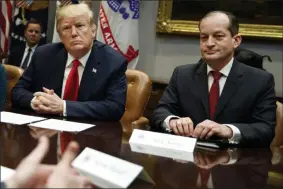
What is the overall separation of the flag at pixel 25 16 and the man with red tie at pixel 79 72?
2893 millimetres

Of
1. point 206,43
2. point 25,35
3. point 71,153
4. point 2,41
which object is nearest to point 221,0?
point 206,43

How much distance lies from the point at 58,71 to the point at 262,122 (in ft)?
3.93

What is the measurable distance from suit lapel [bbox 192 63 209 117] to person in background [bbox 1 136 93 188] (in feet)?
4.55

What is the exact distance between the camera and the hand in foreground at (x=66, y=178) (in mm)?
574

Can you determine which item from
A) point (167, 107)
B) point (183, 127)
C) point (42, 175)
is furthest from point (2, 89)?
point (42, 175)

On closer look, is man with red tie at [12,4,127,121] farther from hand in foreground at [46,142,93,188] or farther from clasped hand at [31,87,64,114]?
hand in foreground at [46,142,93,188]

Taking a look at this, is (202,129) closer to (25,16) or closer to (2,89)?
(2,89)

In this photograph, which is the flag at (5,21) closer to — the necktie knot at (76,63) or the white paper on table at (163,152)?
the necktie knot at (76,63)

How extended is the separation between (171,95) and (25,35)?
352 centimetres

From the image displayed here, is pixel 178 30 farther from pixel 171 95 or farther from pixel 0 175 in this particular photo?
pixel 0 175

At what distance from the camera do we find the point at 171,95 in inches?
82.1

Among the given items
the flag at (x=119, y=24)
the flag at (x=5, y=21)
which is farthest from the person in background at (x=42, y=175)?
the flag at (x=5, y=21)

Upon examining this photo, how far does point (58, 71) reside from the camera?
2.23m

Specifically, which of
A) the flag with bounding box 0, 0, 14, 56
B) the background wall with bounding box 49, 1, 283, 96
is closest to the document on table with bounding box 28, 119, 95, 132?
the background wall with bounding box 49, 1, 283, 96
